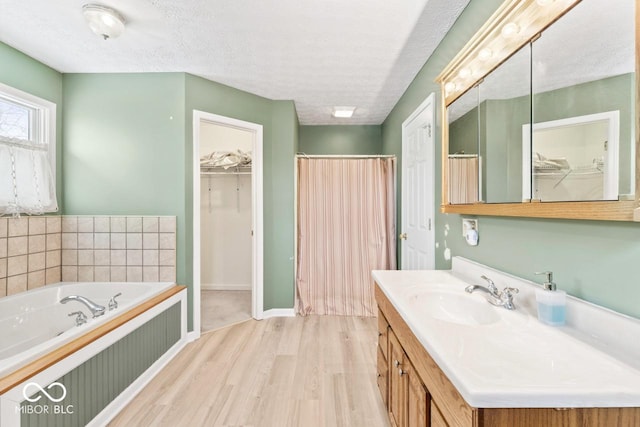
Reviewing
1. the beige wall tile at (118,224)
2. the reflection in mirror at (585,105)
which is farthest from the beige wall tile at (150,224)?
the reflection in mirror at (585,105)

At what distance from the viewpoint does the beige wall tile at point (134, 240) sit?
2.47m

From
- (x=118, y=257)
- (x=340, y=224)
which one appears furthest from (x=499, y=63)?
(x=118, y=257)

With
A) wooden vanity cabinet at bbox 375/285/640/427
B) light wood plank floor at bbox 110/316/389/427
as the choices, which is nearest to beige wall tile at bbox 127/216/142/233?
light wood plank floor at bbox 110/316/389/427

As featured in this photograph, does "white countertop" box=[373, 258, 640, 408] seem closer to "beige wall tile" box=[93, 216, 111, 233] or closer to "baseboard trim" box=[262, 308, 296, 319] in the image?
Result: "baseboard trim" box=[262, 308, 296, 319]

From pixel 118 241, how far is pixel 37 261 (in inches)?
22.8

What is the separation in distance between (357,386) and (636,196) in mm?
1768

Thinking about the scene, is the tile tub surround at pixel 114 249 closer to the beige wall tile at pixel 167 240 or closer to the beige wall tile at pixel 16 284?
the beige wall tile at pixel 167 240

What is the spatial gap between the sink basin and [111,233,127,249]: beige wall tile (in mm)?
2487

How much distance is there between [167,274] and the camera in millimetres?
2461

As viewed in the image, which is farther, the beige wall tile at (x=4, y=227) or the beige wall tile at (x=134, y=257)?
the beige wall tile at (x=134, y=257)

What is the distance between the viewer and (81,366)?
1428mm

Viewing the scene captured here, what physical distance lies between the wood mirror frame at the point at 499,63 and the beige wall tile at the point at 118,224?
8.70 feet

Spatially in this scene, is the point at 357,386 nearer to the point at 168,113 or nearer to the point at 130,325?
the point at 130,325

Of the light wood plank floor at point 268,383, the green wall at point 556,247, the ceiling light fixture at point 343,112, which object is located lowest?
the light wood plank floor at point 268,383
